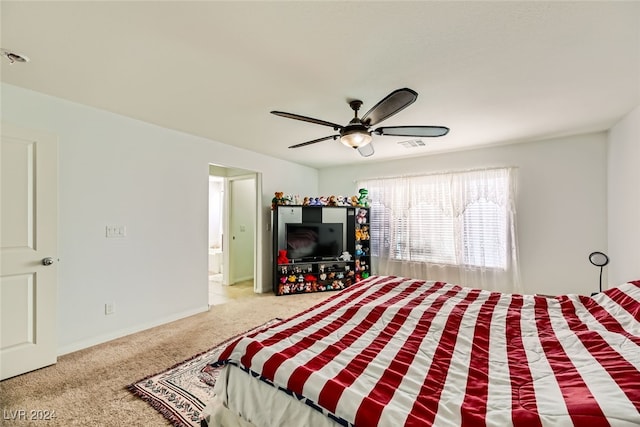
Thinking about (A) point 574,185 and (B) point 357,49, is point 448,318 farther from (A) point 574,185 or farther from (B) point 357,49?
(A) point 574,185

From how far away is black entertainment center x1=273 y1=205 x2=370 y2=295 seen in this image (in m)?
4.60

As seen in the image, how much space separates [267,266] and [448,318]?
3.58m

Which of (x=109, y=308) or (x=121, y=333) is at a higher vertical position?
(x=109, y=308)

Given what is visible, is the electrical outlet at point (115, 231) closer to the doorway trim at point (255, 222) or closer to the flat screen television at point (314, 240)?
the doorway trim at point (255, 222)

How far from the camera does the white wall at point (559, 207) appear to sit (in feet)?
11.4

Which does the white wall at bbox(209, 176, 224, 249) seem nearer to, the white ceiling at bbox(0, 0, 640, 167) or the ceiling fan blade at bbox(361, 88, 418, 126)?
the white ceiling at bbox(0, 0, 640, 167)

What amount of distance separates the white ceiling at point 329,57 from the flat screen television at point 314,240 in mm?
2182

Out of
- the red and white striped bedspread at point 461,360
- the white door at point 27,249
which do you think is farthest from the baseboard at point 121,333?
the red and white striped bedspread at point 461,360

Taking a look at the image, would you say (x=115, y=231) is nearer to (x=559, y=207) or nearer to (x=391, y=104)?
(x=391, y=104)

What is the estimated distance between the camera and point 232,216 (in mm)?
5336

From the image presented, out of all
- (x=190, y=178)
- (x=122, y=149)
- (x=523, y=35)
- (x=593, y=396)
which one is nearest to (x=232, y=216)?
(x=190, y=178)

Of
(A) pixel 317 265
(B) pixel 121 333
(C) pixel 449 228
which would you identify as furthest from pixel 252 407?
(C) pixel 449 228

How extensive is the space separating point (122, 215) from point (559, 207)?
17.5 ft

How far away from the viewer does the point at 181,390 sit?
6.58ft
